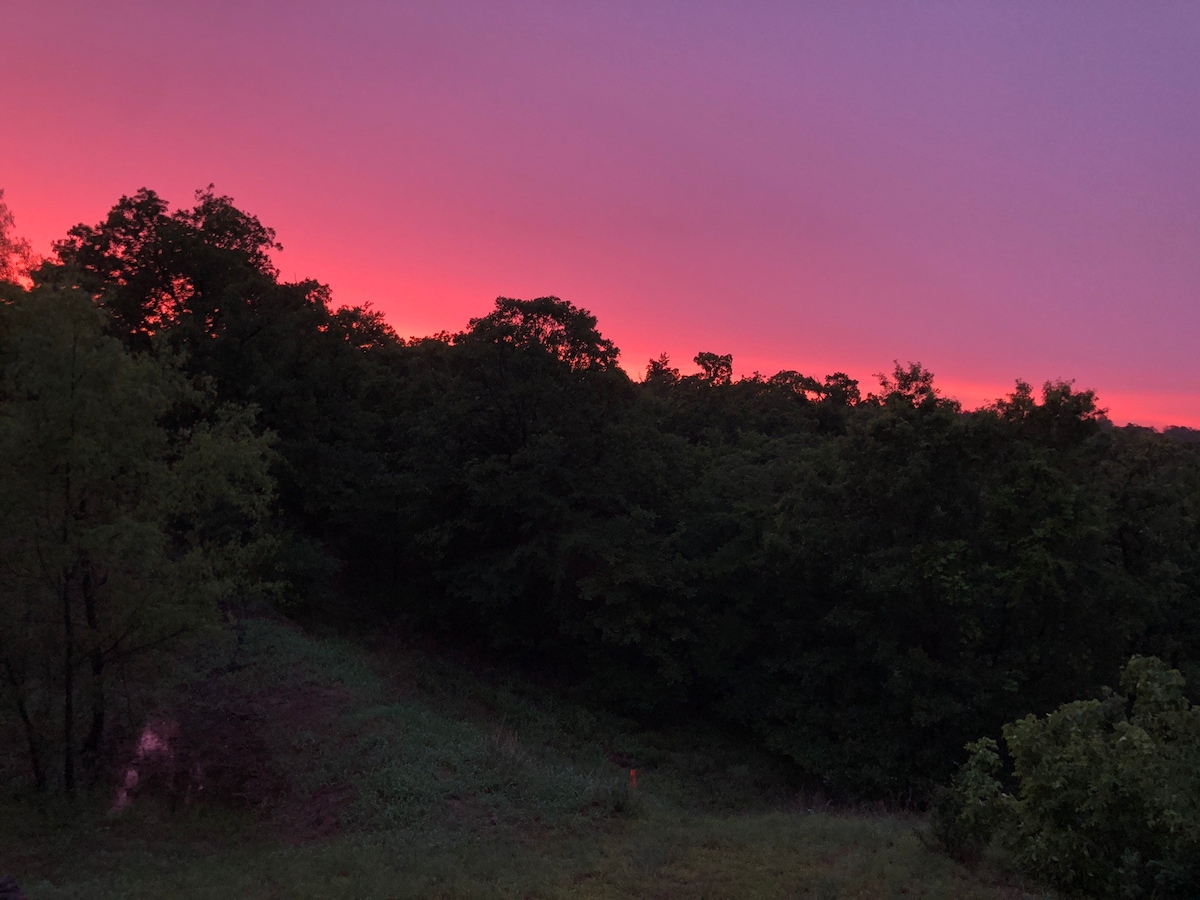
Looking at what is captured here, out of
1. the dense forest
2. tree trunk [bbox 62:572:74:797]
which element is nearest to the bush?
the dense forest

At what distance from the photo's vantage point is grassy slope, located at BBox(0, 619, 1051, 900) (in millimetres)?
10594

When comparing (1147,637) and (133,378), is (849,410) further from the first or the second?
(133,378)

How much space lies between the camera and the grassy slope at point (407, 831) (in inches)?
417

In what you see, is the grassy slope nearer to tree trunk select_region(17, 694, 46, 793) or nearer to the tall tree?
tree trunk select_region(17, 694, 46, 793)

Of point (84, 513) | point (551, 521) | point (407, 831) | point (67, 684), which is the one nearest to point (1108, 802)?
point (407, 831)

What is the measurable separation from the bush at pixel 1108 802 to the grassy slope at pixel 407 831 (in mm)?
844

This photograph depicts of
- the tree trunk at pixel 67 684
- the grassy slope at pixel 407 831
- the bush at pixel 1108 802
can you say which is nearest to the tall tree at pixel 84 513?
the tree trunk at pixel 67 684

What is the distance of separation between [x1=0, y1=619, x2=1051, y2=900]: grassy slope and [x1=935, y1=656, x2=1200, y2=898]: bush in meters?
0.84

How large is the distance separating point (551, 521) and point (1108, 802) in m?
20.5

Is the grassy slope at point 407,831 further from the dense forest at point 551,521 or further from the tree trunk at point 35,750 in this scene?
the dense forest at point 551,521

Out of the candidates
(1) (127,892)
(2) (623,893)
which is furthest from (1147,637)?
(1) (127,892)

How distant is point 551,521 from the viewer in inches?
1123

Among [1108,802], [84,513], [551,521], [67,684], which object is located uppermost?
[551,521]

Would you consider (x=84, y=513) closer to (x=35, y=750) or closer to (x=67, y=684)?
(x=67, y=684)
